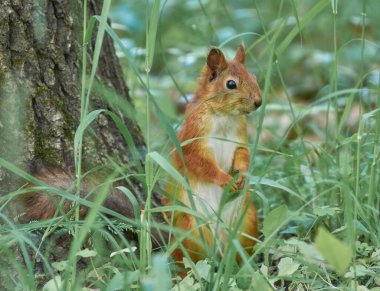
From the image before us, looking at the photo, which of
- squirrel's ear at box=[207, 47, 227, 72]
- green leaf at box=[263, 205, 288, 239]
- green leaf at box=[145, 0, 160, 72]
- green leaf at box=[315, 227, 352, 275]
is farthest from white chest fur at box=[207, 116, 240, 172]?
green leaf at box=[315, 227, 352, 275]

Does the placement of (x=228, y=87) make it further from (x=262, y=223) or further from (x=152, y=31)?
(x=152, y=31)

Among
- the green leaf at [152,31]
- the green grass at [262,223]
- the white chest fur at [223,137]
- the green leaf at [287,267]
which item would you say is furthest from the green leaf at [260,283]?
the white chest fur at [223,137]

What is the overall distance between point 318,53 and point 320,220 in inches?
102

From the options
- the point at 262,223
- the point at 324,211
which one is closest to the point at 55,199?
the point at 324,211

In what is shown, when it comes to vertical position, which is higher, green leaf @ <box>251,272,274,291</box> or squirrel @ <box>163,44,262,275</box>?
squirrel @ <box>163,44,262,275</box>

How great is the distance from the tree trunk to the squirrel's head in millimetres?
342

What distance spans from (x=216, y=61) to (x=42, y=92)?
0.55 metres

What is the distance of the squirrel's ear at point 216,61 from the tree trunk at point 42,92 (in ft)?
1.19

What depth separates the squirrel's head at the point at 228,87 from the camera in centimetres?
265

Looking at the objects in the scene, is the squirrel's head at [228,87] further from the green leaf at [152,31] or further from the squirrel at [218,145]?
the green leaf at [152,31]

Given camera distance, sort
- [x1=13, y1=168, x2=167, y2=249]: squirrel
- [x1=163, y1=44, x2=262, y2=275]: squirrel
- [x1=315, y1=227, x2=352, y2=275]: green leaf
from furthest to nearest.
A: [x1=163, y1=44, x2=262, y2=275]: squirrel < [x1=13, y1=168, x2=167, y2=249]: squirrel < [x1=315, y1=227, x2=352, y2=275]: green leaf

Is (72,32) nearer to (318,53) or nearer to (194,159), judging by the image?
(194,159)

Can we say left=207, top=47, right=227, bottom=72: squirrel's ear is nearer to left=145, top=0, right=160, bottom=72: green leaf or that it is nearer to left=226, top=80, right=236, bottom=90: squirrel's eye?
left=226, top=80, right=236, bottom=90: squirrel's eye

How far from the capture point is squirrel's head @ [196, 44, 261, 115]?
2652 millimetres
